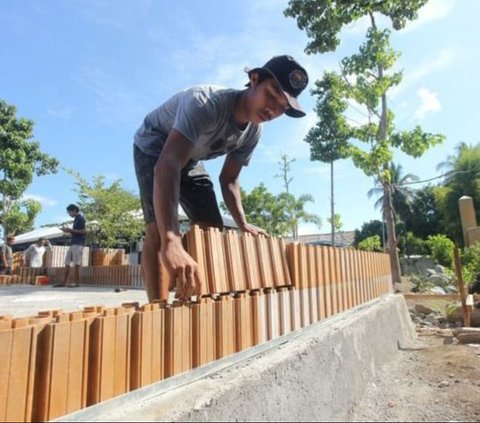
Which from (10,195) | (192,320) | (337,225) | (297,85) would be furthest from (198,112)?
(337,225)

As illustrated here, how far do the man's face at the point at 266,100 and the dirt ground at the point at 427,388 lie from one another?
1922 millimetres

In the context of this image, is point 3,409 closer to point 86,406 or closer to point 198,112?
point 86,406

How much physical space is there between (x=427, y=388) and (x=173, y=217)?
8.46 ft

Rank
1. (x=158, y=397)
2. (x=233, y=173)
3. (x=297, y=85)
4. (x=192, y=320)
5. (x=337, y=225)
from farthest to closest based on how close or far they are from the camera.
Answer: (x=337, y=225) → (x=233, y=173) → (x=297, y=85) → (x=192, y=320) → (x=158, y=397)

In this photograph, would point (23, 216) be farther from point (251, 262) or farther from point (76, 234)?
point (251, 262)

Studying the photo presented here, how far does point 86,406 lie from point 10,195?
1989 cm

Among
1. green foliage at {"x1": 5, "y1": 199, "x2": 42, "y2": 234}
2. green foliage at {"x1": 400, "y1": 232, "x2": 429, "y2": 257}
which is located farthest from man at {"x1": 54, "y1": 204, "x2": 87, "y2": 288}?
green foliage at {"x1": 400, "y1": 232, "x2": 429, "y2": 257}

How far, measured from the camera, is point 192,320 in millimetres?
2104

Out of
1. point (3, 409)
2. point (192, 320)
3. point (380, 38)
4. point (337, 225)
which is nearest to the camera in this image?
point (3, 409)

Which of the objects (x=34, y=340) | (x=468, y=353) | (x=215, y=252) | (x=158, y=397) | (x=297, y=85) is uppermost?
(x=297, y=85)

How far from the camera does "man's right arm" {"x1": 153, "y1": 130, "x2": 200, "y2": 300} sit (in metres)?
1.99

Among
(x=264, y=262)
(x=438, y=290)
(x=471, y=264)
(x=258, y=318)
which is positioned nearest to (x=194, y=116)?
(x=264, y=262)

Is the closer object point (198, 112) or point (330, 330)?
point (198, 112)

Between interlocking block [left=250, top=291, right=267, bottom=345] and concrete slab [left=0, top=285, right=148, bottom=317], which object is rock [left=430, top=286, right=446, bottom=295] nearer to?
concrete slab [left=0, top=285, right=148, bottom=317]
